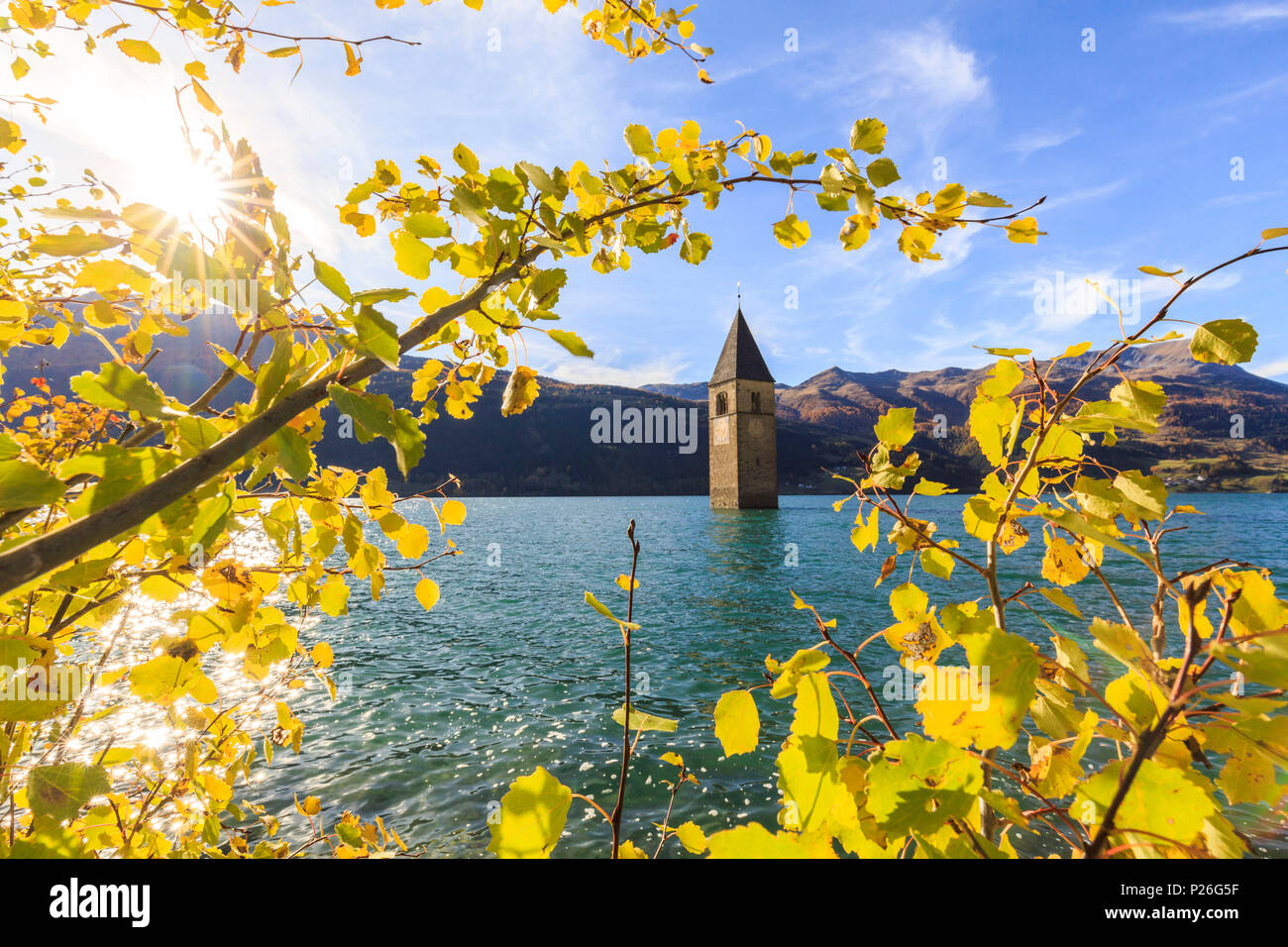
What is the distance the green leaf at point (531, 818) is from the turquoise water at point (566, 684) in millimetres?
797

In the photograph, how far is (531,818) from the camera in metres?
0.56

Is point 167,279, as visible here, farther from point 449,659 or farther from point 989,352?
point 449,659

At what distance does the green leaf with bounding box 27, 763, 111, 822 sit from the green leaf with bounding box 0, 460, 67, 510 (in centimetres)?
44

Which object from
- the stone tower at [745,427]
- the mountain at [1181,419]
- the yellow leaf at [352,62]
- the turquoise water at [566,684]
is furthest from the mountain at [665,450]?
the yellow leaf at [352,62]

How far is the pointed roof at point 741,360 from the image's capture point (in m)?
48.2

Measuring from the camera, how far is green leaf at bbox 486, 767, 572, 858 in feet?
1.75

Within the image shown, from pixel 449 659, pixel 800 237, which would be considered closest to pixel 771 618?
pixel 449 659

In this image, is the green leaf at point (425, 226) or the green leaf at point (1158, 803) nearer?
the green leaf at point (1158, 803)

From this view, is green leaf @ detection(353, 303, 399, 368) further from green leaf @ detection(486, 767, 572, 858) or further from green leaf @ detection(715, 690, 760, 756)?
green leaf @ detection(715, 690, 760, 756)

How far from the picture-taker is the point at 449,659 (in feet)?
34.1

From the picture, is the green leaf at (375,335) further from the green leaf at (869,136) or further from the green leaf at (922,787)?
the green leaf at (869,136)

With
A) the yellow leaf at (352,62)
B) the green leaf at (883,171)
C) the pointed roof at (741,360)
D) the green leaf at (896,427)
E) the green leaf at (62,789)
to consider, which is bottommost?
the green leaf at (62,789)
